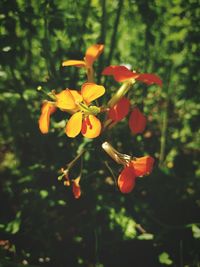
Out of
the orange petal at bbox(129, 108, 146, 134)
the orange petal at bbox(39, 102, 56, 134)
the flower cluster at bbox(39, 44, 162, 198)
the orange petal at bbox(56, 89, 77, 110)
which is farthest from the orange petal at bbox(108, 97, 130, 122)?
the orange petal at bbox(39, 102, 56, 134)

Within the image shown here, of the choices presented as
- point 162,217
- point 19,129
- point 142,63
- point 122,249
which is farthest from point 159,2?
point 122,249

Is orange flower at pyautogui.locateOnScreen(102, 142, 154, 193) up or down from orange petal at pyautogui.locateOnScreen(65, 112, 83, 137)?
down

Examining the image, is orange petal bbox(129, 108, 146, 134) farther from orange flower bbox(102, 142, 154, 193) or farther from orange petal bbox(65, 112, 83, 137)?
orange petal bbox(65, 112, 83, 137)

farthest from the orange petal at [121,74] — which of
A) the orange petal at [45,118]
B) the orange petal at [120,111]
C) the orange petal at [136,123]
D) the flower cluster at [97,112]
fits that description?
the orange petal at [45,118]

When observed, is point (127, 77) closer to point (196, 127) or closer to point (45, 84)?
point (45, 84)

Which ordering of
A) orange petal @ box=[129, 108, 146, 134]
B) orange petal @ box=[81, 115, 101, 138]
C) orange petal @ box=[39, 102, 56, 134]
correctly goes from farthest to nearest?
orange petal @ box=[129, 108, 146, 134] → orange petal @ box=[39, 102, 56, 134] → orange petal @ box=[81, 115, 101, 138]

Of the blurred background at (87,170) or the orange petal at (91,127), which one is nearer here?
the orange petal at (91,127)

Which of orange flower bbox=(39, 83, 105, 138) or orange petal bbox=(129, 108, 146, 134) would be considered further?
orange petal bbox=(129, 108, 146, 134)

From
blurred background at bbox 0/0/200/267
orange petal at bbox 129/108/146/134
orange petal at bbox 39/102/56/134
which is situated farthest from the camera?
blurred background at bbox 0/0/200/267

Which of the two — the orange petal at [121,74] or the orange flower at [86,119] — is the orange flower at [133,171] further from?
the orange petal at [121,74]
